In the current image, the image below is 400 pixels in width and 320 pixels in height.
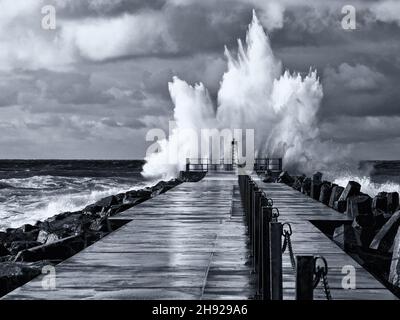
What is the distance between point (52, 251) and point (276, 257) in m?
6.22

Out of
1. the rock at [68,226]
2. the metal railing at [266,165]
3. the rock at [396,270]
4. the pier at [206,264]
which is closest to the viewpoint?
the pier at [206,264]

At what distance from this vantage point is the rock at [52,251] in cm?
1066

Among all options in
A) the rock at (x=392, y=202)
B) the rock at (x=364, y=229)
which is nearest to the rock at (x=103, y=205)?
the rock at (x=392, y=202)

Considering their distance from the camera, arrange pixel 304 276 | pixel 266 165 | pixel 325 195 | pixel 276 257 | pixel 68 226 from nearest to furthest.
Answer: pixel 304 276, pixel 276 257, pixel 68 226, pixel 325 195, pixel 266 165

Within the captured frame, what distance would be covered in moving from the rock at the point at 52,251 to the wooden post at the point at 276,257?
5.89 metres

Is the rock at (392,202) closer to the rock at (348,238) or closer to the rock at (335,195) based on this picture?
the rock at (335,195)

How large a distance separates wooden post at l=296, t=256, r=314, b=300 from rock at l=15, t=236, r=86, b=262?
6.88 meters

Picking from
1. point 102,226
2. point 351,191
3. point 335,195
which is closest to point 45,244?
point 102,226

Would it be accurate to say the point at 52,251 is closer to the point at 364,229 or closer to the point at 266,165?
the point at 364,229

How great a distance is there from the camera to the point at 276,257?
5461mm

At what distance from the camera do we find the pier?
631cm
